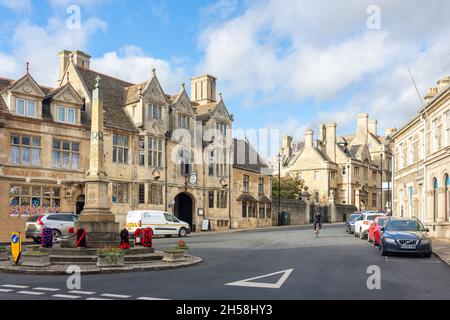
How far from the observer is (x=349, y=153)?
84125 mm

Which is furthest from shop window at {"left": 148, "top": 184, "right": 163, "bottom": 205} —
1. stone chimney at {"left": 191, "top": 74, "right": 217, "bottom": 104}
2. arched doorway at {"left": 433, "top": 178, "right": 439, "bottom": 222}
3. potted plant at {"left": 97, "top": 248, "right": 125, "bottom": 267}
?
potted plant at {"left": 97, "top": 248, "right": 125, "bottom": 267}

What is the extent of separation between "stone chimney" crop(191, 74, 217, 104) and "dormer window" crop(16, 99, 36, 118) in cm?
2240

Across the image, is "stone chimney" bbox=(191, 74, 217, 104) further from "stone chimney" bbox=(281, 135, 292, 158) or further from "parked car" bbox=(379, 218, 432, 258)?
"stone chimney" bbox=(281, 135, 292, 158)

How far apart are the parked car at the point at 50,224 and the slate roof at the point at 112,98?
10.5 meters

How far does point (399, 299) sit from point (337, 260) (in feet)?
27.1

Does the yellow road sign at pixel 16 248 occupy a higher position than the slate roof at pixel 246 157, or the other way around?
the slate roof at pixel 246 157

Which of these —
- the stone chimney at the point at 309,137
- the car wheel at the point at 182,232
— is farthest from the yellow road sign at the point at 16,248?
the stone chimney at the point at 309,137

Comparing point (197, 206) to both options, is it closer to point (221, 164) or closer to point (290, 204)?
point (221, 164)

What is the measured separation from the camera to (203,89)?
53.3 meters

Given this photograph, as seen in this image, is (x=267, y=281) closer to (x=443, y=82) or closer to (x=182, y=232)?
(x=182, y=232)

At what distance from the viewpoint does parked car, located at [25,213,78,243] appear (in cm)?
A: 2786

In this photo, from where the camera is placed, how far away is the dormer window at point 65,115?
3522 centimetres

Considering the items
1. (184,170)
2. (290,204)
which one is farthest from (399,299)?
(290,204)

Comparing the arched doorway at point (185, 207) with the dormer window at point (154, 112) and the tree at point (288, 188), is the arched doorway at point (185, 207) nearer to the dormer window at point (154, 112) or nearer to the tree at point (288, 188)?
the dormer window at point (154, 112)
